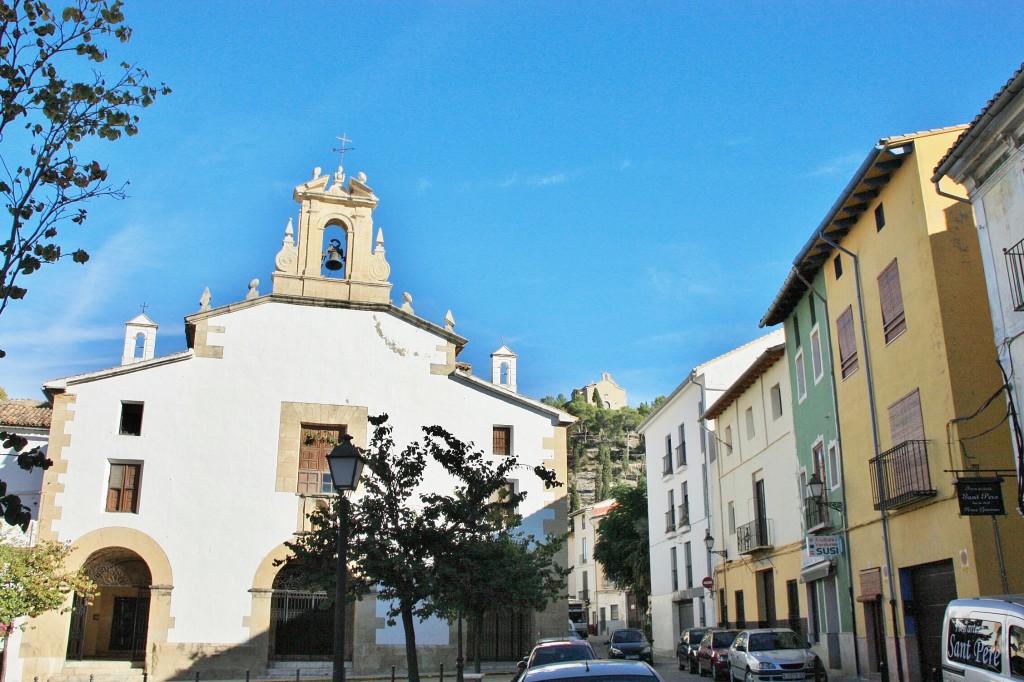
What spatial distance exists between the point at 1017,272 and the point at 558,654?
9329 millimetres

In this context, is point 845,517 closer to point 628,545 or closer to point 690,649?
point 690,649

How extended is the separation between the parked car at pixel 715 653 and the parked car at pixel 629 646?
399cm

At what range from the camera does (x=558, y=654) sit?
15648mm

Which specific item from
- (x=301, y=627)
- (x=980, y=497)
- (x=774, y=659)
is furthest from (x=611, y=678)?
(x=301, y=627)

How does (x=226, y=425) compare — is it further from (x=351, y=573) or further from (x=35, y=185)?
(x=35, y=185)

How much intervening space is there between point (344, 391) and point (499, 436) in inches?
180

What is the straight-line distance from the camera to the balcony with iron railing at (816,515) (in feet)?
70.5

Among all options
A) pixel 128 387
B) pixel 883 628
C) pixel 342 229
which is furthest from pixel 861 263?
pixel 128 387

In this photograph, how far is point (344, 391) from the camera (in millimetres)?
25750

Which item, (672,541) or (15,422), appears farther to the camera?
(672,541)

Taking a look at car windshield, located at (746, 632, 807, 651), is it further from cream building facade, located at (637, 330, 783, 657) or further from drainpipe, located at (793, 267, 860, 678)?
cream building facade, located at (637, 330, 783, 657)

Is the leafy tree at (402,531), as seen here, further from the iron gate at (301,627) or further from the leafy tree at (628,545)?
the leafy tree at (628,545)

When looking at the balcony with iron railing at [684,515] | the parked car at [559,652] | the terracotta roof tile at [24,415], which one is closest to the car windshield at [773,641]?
the parked car at [559,652]

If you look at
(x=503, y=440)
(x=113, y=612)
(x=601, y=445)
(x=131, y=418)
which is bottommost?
(x=113, y=612)
